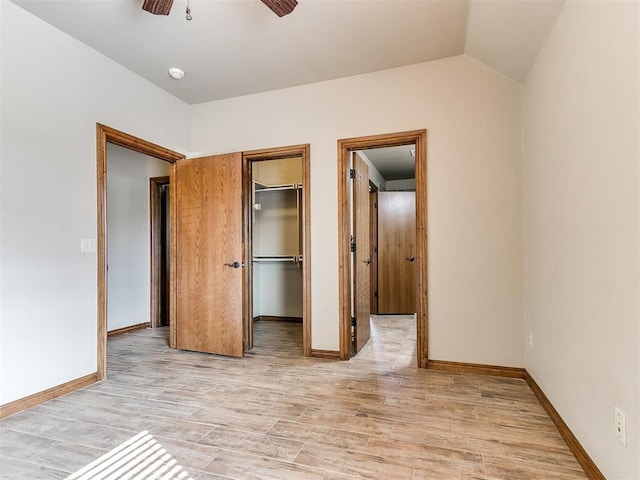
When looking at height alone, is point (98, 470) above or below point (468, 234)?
below

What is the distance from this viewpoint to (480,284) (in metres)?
2.93

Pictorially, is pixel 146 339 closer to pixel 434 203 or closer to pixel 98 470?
pixel 98 470

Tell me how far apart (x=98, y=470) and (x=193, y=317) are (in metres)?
2.05

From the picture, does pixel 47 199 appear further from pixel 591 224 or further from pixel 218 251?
pixel 591 224

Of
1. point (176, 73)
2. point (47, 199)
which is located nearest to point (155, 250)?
point (47, 199)

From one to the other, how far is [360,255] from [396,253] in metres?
2.31

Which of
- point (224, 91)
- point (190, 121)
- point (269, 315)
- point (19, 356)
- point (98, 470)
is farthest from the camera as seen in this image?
point (269, 315)

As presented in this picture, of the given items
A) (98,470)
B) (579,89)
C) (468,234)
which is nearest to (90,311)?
(98,470)

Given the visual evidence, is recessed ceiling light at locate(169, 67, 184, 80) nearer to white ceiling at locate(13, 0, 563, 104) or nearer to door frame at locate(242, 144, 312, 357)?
white ceiling at locate(13, 0, 563, 104)

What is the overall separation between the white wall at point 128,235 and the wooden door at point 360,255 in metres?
2.90

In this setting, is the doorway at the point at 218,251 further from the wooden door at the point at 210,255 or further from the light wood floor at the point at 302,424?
the light wood floor at the point at 302,424

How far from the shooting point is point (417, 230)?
10.2 ft

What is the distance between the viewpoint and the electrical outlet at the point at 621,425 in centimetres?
132

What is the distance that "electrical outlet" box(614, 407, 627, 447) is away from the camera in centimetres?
132
